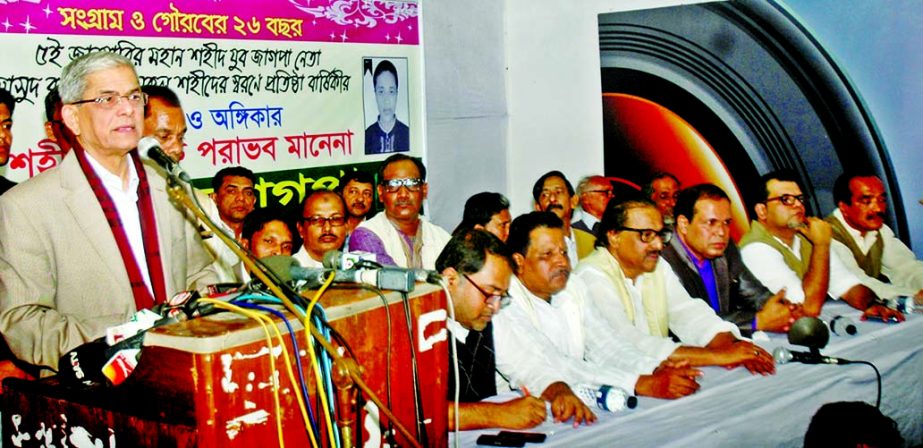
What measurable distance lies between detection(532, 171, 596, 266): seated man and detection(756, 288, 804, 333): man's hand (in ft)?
4.05

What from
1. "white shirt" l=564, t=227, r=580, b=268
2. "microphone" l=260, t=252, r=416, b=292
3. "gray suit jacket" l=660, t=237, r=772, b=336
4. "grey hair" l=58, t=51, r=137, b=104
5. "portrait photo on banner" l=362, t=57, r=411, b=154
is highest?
"portrait photo on banner" l=362, t=57, r=411, b=154

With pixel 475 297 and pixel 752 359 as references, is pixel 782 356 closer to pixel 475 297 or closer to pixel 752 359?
pixel 752 359

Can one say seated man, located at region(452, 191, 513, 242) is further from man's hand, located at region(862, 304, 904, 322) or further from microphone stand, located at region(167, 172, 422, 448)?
microphone stand, located at region(167, 172, 422, 448)

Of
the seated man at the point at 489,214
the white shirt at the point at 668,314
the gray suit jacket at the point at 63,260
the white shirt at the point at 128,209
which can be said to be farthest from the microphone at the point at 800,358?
the white shirt at the point at 128,209

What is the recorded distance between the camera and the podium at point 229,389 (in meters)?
1.34

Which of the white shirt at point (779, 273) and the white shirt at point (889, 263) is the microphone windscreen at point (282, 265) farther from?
the white shirt at point (889, 263)

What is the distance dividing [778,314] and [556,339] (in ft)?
4.03

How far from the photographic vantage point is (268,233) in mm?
3957

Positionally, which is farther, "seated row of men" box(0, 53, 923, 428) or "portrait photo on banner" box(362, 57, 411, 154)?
"portrait photo on banner" box(362, 57, 411, 154)

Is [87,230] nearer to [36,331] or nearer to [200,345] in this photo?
[36,331]

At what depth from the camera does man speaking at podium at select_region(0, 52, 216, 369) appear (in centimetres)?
207

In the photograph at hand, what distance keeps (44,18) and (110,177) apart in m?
1.98

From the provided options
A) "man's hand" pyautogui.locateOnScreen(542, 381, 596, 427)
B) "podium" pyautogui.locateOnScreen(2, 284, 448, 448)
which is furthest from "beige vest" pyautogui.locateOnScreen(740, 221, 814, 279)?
"podium" pyautogui.locateOnScreen(2, 284, 448, 448)

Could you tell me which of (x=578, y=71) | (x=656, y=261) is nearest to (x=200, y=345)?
(x=656, y=261)
